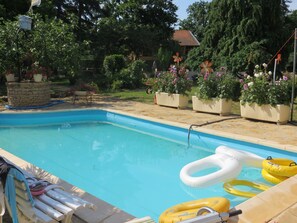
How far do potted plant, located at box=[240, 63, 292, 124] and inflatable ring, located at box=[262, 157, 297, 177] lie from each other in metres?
3.05

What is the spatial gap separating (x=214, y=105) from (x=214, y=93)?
13.8 inches

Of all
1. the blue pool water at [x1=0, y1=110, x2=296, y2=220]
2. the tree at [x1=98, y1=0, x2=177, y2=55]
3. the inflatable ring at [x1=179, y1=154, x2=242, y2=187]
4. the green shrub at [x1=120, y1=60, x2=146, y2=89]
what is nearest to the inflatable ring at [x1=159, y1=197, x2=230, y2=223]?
the blue pool water at [x1=0, y1=110, x2=296, y2=220]

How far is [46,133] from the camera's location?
885cm

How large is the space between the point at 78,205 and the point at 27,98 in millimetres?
9376

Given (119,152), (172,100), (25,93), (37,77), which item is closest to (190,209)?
(119,152)

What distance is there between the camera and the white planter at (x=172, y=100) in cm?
1048

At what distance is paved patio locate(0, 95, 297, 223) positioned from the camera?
10.8 ft

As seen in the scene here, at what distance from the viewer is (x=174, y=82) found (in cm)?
1055

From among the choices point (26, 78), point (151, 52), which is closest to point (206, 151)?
point (26, 78)

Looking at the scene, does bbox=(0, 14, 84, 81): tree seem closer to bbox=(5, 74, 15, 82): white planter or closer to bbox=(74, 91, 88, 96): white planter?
bbox=(5, 74, 15, 82): white planter

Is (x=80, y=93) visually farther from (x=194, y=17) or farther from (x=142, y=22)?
(x=194, y=17)

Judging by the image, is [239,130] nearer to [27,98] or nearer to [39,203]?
[39,203]

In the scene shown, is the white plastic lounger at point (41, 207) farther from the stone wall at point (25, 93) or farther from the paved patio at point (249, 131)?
the stone wall at point (25, 93)

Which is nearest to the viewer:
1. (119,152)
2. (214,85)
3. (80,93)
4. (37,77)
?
(119,152)
